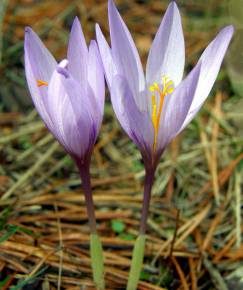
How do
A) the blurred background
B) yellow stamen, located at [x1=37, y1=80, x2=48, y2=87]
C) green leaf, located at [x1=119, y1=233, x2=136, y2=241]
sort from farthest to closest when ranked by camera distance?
green leaf, located at [x1=119, y1=233, x2=136, y2=241], the blurred background, yellow stamen, located at [x1=37, y1=80, x2=48, y2=87]

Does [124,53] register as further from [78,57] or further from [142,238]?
[142,238]

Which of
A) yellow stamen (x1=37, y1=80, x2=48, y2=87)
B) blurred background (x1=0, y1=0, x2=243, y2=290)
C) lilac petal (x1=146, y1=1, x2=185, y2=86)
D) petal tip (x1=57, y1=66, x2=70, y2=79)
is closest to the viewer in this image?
petal tip (x1=57, y1=66, x2=70, y2=79)

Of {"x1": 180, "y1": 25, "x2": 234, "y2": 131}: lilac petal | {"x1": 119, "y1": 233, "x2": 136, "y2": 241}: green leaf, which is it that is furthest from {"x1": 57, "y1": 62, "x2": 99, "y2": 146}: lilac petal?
{"x1": 119, "y1": 233, "x2": 136, "y2": 241}: green leaf

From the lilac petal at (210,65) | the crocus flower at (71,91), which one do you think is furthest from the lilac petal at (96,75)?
the lilac petal at (210,65)

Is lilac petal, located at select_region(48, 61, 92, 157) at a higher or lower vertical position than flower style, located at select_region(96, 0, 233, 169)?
lower

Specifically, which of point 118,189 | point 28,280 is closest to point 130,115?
A: point 28,280

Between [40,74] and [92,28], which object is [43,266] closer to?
[40,74]

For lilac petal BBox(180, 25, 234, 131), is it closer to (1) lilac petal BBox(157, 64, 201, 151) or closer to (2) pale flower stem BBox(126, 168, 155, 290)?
(1) lilac petal BBox(157, 64, 201, 151)

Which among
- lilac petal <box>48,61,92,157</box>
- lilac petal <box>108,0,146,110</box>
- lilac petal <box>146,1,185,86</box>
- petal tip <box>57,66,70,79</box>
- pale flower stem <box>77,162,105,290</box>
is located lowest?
pale flower stem <box>77,162,105,290</box>
